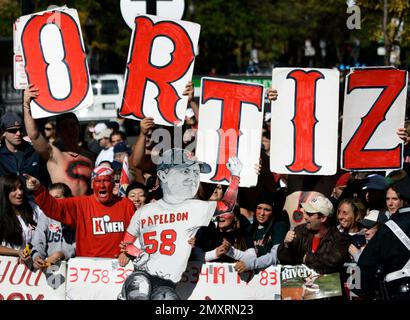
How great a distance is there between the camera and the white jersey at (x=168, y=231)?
801 cm

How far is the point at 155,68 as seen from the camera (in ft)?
29.6

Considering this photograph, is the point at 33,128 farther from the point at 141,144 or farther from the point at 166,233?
the point at 166,233

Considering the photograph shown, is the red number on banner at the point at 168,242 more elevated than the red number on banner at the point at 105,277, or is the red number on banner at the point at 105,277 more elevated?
the red number on banner at the point at 168,242

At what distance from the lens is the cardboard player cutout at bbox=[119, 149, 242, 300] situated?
801 cm

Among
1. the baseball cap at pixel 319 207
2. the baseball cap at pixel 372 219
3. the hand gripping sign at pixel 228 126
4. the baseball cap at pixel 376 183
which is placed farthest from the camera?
the baseball cap at pixel 376 183

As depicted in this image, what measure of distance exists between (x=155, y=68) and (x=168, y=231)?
5.53 feet

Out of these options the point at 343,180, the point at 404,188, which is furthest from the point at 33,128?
the point at 404,188

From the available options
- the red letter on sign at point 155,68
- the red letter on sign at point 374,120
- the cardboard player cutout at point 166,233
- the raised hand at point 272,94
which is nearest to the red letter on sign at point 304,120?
the raised hand at point 272,94

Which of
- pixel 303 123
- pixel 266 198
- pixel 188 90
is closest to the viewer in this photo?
pixel 266 198

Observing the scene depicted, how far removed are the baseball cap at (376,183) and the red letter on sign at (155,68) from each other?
2.05 m

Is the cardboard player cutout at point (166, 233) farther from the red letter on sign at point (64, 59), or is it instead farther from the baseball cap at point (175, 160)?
the red letter on sign at point (64, 59)

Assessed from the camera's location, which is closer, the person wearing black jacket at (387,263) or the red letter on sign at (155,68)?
the person wearing black jacket at (387,263)

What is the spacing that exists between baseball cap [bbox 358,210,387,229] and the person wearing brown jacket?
0.42 metres
